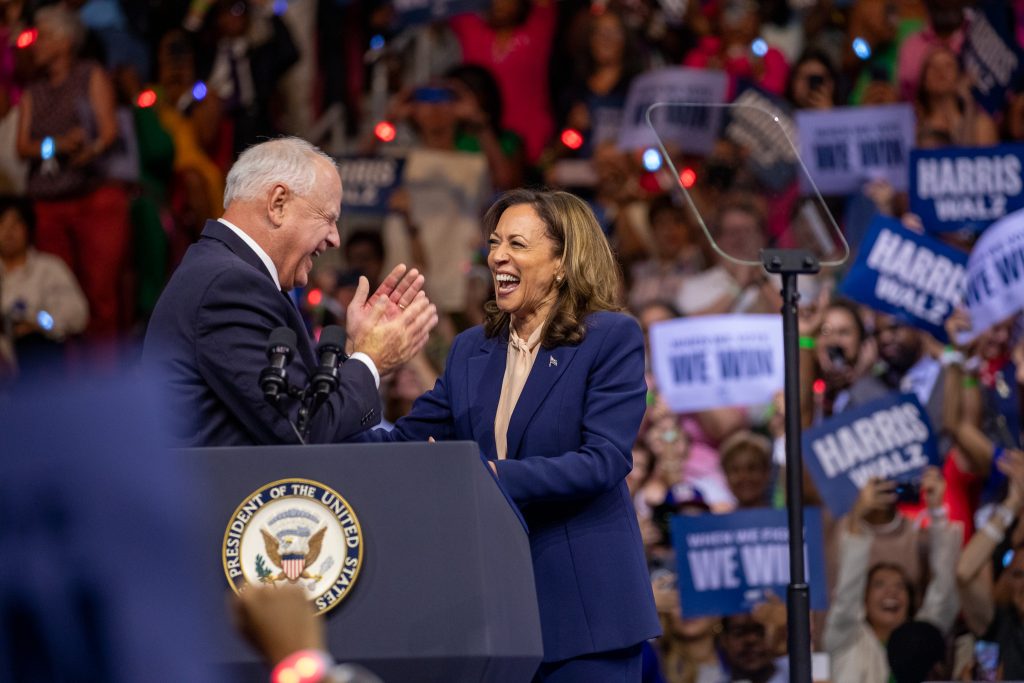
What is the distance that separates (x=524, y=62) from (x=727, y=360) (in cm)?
241

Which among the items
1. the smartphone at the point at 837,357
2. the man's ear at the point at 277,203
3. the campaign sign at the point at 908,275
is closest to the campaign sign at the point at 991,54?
the campaign sign at the point at 908,275

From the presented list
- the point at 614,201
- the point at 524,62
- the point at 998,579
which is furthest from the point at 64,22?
the point at 998,579

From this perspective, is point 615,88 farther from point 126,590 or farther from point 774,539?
point 126,590

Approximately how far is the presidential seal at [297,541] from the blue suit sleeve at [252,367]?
15.1 inches

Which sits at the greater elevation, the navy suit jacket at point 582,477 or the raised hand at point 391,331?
the raised hand at point 391,331

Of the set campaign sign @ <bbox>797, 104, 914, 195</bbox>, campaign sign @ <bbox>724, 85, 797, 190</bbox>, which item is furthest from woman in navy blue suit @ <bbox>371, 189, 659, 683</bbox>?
campaign sign @ <bbox>797, 104, 914, 195</bbox>

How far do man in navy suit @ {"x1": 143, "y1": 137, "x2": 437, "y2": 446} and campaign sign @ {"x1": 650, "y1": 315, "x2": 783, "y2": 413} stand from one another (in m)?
2.95

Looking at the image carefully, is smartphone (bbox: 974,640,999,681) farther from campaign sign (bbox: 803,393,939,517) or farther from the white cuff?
the white cuff

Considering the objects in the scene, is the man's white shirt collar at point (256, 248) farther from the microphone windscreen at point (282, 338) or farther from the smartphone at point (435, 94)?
the smartphone at point (435, 94)

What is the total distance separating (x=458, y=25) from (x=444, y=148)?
879 mm

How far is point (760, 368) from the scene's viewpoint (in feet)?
20.4

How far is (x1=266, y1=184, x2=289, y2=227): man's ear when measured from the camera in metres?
3.36

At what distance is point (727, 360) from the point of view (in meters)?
6.22

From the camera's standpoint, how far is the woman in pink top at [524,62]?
26.1 feet
